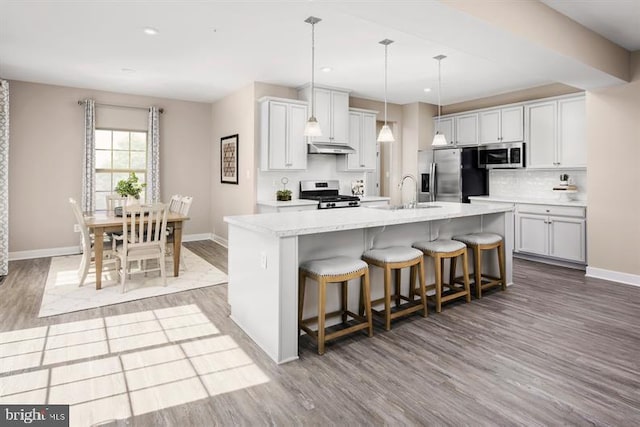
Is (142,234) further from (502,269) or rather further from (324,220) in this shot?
(502,269)

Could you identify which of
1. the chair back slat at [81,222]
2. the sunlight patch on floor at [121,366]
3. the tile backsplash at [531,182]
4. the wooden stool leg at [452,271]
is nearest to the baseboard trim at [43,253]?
the chair back slat at [81,222]

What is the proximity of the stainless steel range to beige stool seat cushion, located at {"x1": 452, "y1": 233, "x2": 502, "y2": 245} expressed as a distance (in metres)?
2.09

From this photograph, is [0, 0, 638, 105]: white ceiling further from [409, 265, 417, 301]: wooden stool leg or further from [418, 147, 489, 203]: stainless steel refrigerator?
[409, 265, 417, 301]: wooden stool leg

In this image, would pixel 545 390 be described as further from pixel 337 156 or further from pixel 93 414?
pixel 337 156

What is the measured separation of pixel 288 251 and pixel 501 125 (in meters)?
5.07

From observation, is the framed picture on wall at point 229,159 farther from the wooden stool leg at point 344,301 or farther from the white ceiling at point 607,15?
the white ceiling at point 607,15

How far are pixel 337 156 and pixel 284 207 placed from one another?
162cm

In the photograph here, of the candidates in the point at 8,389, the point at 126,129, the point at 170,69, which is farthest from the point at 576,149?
the point at 126,129

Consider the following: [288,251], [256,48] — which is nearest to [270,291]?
[288,251]

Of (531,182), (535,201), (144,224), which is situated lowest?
(144,224)

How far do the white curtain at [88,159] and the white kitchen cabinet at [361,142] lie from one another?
3954 mm

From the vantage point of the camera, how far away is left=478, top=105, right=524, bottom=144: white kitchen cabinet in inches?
234

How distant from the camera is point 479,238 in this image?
396cm

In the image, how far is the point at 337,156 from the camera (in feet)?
21.5
